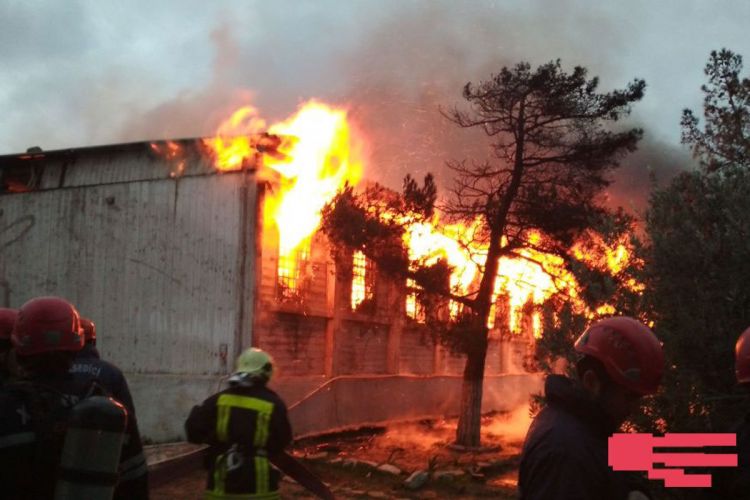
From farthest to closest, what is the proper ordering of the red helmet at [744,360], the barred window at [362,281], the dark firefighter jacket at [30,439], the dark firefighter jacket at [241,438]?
the barred window at [362,281] → the dark firefighter jacket at [241,438] → the red helmet at [744,360] → the dark firefighter jacket at [30,439]

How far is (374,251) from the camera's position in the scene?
1324 centimetres

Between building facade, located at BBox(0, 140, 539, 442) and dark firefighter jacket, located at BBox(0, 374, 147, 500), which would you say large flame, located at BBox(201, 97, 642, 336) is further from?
dark firefighter jacket, located at BBox(0, 374, 147, 500)

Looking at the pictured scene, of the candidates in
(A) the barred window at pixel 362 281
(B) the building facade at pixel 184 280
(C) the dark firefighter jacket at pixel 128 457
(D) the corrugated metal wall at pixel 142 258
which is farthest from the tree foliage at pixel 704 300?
(A) the barred window at pixel 362 281

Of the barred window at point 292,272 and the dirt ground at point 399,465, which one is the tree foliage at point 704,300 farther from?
the barred window at point 292,272

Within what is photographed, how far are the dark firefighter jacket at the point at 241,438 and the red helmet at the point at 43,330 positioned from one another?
1.65 meters

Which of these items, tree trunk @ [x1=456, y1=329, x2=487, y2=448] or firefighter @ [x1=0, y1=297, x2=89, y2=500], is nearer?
firefighter @ [x1=0, y1=297, x2=89, y2=500]

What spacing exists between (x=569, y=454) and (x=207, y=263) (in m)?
11.7

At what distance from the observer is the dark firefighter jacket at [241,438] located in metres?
4.51

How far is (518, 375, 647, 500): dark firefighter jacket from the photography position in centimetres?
211

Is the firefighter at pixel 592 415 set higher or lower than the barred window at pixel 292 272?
lower

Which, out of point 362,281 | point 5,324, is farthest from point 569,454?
point 362,281

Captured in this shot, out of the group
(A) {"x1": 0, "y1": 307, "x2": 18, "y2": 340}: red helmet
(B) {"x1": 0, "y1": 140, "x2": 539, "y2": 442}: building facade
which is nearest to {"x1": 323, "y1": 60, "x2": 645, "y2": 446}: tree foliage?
(B) {"x1": 0, "y1": 140, "x2": 539, "y2": 442}: building facade

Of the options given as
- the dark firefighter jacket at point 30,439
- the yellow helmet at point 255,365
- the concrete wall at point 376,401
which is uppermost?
the yellow helmet at point 255,365

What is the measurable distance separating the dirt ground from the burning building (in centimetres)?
62
